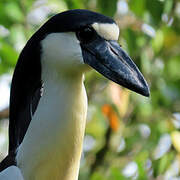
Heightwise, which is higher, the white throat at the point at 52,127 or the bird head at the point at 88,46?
the bird head at the point at 88,46

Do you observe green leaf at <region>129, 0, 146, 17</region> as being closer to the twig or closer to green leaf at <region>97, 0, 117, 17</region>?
green leaf at <region>97, 0, 117, 17</region>

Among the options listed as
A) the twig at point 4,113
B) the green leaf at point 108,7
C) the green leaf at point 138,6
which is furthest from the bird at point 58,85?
the twig at point 4,113

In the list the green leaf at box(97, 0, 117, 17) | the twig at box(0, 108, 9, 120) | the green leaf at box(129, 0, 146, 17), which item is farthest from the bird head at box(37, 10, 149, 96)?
the twig at box(0, 108, 9, 120)

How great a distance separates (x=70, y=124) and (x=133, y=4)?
2.68ft

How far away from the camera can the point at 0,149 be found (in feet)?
13.0

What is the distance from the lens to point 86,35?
2115 millimetres

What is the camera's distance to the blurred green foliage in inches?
119

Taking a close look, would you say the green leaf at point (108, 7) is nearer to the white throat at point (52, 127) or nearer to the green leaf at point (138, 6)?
the green leaf at point (138, 6)

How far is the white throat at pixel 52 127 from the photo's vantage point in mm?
2184

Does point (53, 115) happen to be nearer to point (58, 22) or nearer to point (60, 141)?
point (60, 141)

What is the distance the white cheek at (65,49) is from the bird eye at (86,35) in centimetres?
1

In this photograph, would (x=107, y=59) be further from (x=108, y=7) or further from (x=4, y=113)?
(x=4, y=113)

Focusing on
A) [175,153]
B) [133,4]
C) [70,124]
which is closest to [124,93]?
[175,153]

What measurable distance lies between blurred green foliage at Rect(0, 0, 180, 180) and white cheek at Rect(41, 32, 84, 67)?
0.72 m
